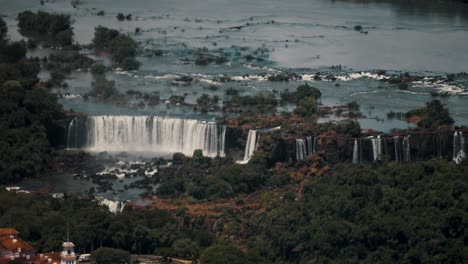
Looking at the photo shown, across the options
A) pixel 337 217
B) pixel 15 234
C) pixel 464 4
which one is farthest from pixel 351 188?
pixel 464 4

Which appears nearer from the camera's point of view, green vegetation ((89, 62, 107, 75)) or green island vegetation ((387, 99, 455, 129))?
green island vegetation ((387, 99, 455, 129))

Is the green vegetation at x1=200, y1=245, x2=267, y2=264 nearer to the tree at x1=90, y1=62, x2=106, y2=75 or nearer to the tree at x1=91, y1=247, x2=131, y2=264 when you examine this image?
the tree at x1=91, y1=247, x2=131, y2=264

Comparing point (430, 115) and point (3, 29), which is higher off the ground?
point (3, 29)

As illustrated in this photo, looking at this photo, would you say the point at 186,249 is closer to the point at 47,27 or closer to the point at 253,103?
the point at 253,103

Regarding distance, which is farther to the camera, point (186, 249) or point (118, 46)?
point (118, 46)

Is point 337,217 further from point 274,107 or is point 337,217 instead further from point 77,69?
point 77,69

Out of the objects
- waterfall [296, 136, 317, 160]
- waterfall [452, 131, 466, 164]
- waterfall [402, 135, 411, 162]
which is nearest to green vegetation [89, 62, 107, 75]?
waterfall [296, 136, 317, 160]

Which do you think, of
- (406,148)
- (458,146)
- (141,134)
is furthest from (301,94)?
(458,146)
